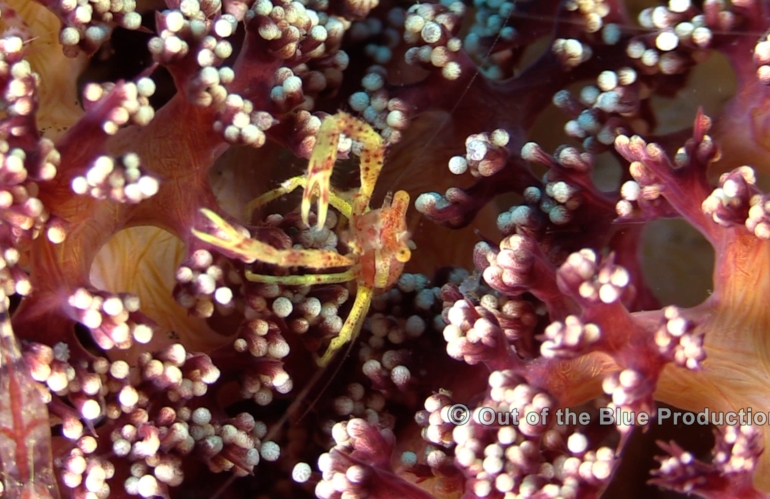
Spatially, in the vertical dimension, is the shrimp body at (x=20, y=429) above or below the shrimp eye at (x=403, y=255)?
above

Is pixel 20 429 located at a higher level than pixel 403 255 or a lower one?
higher

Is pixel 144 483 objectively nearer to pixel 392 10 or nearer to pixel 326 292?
pixel 326 292

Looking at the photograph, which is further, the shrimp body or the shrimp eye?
the shrimp eye

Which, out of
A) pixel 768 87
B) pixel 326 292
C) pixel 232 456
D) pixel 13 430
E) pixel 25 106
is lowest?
pixel 232 456

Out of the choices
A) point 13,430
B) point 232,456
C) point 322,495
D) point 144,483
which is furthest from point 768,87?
point 13,430

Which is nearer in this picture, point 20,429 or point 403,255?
point 20,429

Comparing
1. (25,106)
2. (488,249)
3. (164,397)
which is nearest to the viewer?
(25,106)

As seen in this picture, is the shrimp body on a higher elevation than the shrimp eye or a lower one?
higher

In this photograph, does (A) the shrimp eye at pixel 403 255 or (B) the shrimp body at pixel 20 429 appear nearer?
(B) the shrimp body at pixel 20 429
